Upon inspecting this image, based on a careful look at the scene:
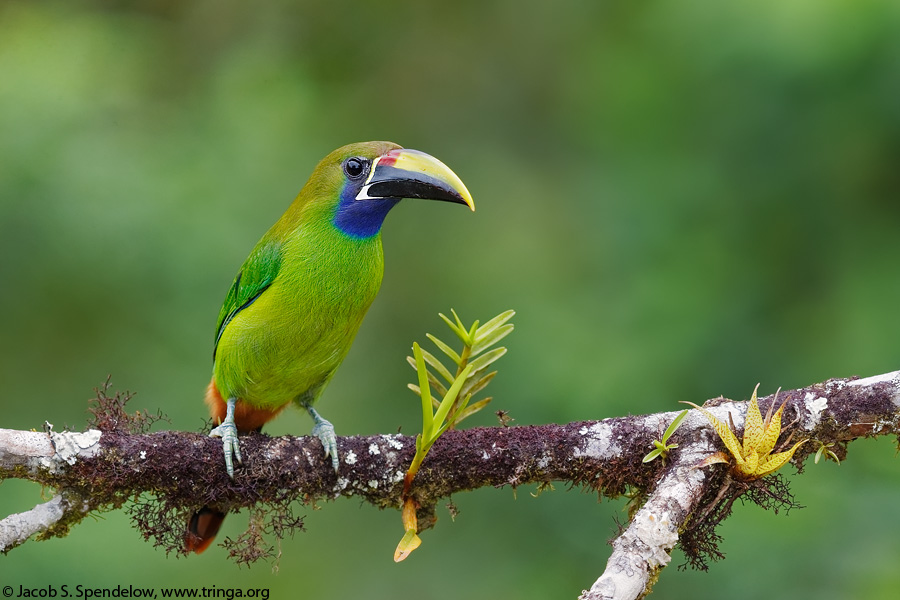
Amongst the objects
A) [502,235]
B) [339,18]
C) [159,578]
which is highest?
[339,18]

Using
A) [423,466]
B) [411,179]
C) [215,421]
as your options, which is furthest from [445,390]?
Result: [215,421]

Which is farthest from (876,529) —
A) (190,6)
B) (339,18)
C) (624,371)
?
(190,6)

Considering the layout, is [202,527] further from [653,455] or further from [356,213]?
[653,455]

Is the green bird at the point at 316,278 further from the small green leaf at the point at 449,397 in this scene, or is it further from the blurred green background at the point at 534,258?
the blurred green background at the point at 534,258

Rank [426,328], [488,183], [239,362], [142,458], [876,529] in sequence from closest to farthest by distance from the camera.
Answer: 1. [142,458]
2. [239,362]
3. [876,529]
4. [426,328]
5. [488,183]

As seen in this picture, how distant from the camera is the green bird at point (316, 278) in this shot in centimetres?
304

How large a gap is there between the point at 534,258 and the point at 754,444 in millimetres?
2587

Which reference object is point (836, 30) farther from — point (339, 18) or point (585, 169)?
point (339, 18)

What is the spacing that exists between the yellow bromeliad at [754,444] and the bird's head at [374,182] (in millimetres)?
1110

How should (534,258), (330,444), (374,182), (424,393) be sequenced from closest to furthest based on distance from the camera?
(424,393) < (330,444) < (374,182) < (534,258)

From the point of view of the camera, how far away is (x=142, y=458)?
2484 millimetres

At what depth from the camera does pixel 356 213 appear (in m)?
3.12

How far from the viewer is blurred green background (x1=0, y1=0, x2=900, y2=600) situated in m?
3.92

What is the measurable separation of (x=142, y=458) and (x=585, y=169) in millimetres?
3140
